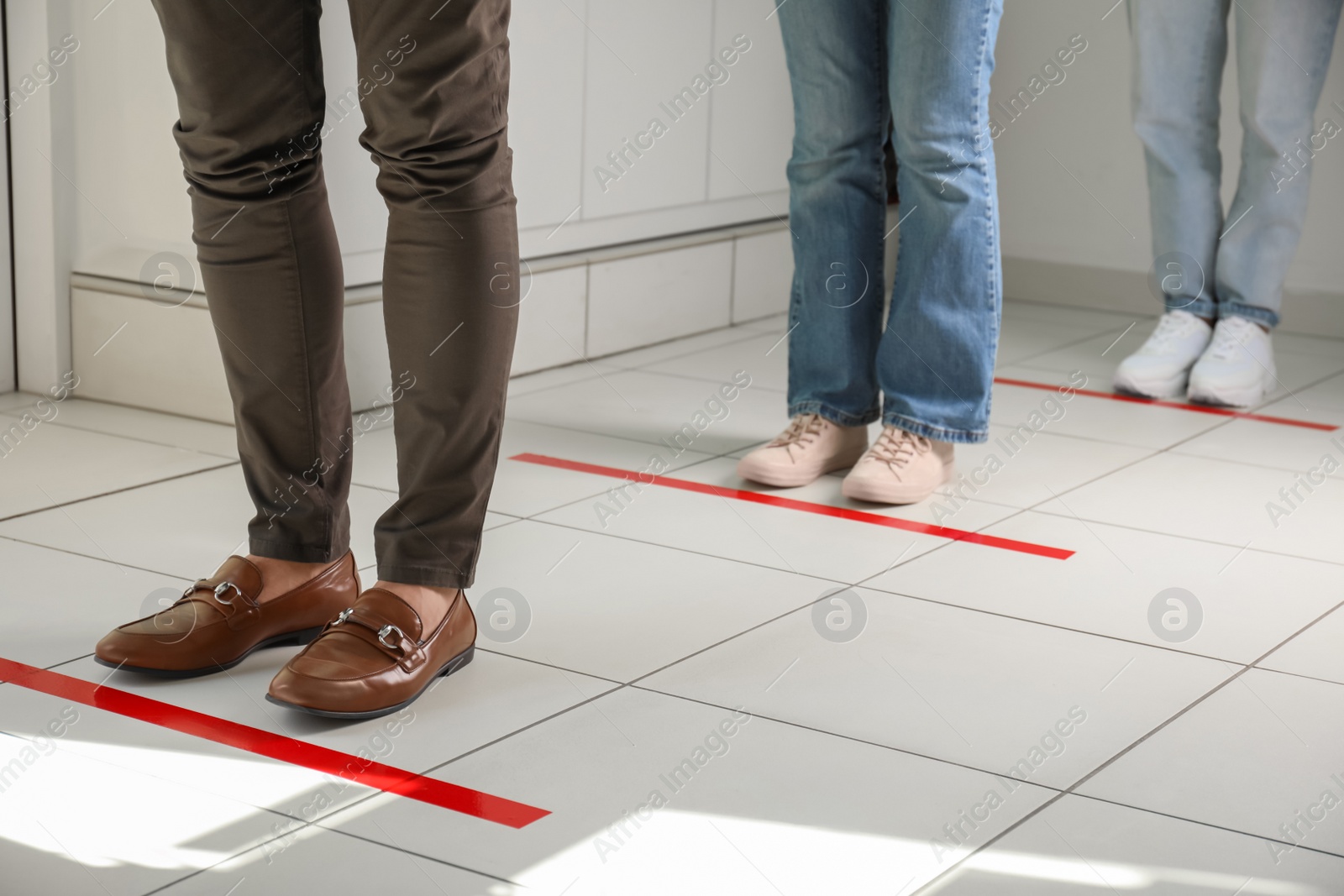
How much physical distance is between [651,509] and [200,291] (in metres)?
0.79

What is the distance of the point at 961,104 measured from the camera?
73.5 inches

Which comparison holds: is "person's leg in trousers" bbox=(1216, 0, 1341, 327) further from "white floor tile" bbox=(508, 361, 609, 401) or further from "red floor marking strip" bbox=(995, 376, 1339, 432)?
"white floor tile" bbox=(508, 361, 609, 401)

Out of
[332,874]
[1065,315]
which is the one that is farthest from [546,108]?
[332,874]

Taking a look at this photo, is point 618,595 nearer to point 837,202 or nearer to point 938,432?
point 938,432

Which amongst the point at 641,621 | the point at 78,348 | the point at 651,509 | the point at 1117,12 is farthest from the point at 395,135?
the point at 1117,12

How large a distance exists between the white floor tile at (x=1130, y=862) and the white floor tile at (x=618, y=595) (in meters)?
0.41

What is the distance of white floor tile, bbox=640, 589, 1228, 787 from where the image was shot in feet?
4.12

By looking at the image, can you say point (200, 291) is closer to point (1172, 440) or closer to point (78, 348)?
point (78, 348)

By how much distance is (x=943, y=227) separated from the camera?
1.92 m

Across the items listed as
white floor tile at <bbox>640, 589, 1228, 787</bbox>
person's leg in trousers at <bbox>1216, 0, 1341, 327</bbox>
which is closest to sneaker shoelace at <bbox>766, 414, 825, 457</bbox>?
white floor tile at <bbox>640, 589, 1228, 787</bbox>

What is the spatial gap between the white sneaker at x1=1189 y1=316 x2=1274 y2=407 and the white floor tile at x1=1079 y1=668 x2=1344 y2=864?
1.25 meters

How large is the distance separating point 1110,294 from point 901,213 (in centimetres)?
165

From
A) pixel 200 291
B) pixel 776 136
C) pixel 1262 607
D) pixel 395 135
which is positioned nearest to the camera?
pixel 395 135

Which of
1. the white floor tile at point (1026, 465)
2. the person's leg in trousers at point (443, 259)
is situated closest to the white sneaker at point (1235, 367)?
the white floor tile at point (1026, 465)
